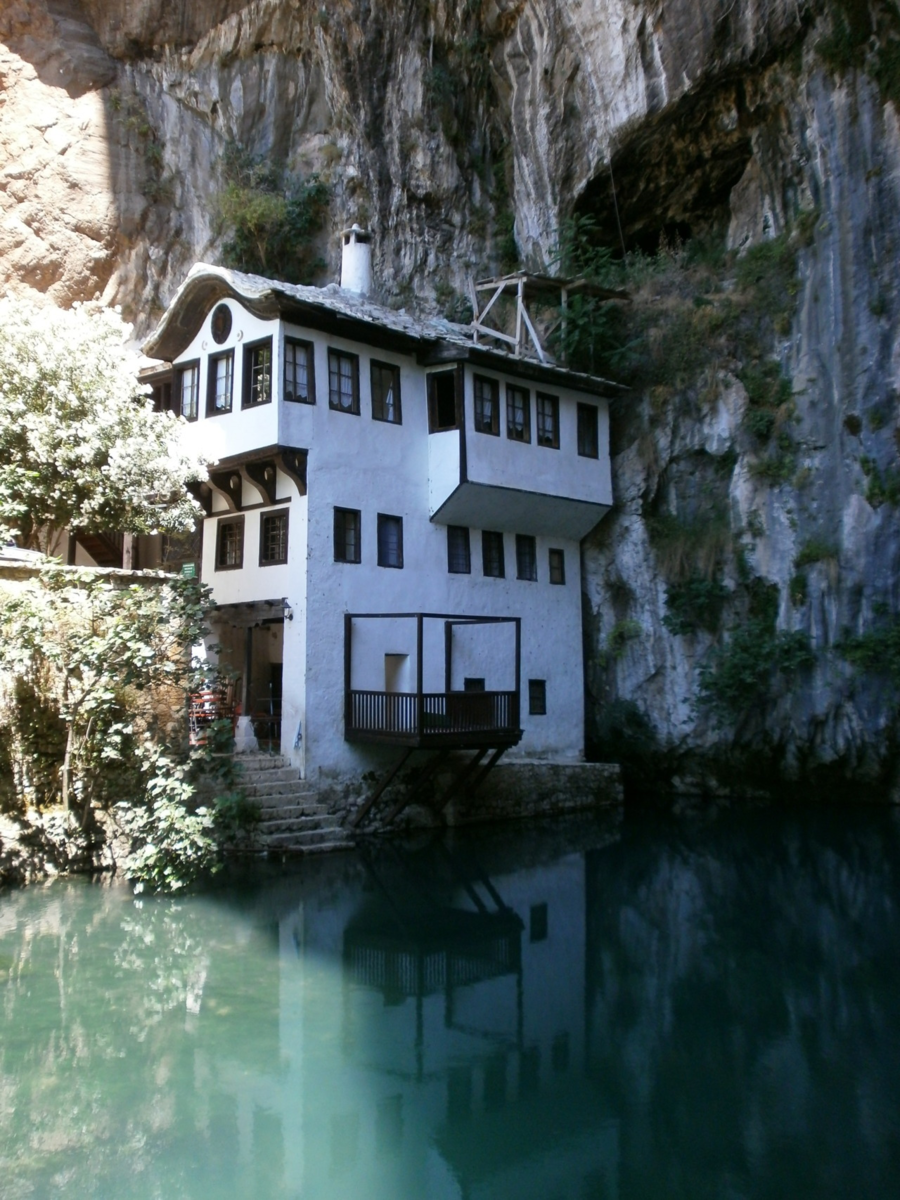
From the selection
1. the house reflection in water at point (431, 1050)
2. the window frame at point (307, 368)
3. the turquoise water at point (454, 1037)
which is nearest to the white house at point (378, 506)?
the window frame at point (307, 368)

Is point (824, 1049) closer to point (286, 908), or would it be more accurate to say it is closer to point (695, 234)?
point (286, 908)

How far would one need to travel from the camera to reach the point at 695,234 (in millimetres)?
26016

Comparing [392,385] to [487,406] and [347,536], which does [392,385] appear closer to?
[487,406]

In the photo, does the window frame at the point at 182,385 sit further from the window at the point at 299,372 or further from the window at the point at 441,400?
the window at the point at 441,400

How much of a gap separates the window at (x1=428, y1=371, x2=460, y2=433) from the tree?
5.57 metres

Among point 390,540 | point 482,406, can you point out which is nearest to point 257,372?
point 390,540

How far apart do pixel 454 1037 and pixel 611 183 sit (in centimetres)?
2121

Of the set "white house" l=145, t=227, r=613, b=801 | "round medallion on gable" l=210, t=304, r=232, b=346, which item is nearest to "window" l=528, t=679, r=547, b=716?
"white house" l=145, t=227, r=613, b=801

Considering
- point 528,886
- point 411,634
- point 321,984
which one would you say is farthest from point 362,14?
point 321,984

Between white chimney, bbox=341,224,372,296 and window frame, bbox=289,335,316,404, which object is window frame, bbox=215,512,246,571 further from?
white chimney, bbox=341,224,372,296

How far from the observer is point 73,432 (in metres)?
15.8

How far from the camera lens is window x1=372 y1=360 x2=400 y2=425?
64.1 feet

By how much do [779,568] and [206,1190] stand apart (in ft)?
57.7

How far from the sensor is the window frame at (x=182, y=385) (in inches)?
773
